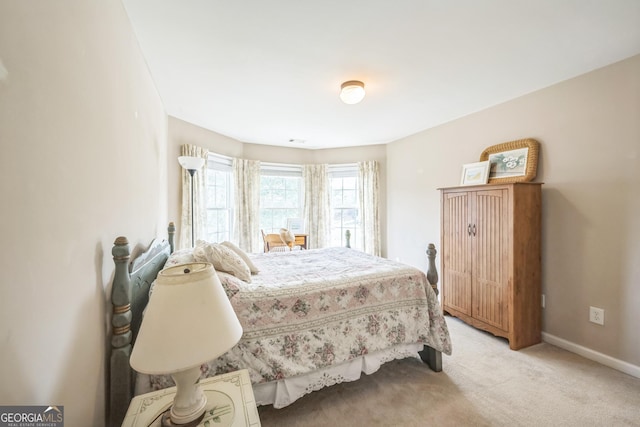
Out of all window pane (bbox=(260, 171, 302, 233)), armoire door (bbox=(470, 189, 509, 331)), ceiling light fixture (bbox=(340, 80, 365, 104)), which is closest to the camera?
ceiling light fixture (bbox=(340, 80, 365, 104))

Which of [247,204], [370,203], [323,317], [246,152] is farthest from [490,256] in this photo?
[246,152]

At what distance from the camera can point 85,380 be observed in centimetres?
105

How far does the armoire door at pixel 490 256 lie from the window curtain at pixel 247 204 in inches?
127

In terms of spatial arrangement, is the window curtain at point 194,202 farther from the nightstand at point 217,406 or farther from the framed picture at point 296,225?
the nightstand at point 217,406

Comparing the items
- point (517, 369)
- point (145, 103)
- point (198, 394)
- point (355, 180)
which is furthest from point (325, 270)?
point (355, 180)

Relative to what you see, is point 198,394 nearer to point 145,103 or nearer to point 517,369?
point 145,103

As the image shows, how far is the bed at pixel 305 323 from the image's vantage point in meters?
1.30

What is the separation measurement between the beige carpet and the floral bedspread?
0.94 feet

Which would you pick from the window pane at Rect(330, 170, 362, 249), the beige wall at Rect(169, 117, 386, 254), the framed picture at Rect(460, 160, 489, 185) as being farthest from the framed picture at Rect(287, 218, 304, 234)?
the framed picture at Rect(460, 160, 489, 185)

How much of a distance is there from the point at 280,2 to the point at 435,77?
A: 1555 mm

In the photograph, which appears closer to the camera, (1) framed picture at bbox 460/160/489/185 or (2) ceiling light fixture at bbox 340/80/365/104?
(2) ceiling light fixture at bbox 340/80/365/104

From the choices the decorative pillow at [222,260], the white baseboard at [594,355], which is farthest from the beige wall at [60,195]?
the white baseboard at [594,355]

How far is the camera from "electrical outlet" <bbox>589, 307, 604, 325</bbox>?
7.47 feet

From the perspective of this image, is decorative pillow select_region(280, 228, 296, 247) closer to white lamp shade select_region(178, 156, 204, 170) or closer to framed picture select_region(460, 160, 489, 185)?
white lamp shade select_region(178, 156, 204, 170)
